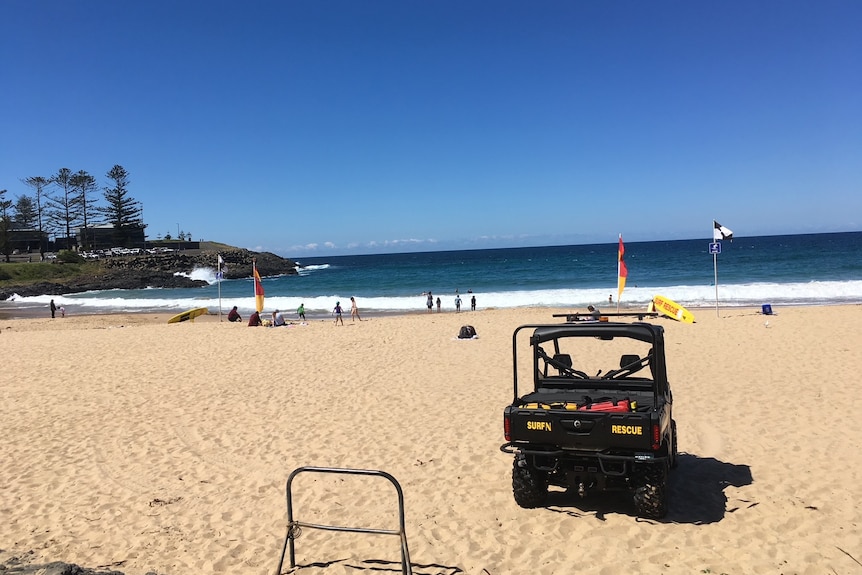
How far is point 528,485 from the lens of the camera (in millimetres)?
5492

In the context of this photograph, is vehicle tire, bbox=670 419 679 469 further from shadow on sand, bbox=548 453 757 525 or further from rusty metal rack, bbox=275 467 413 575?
rusty metal rack, bbox=275 467 413 575

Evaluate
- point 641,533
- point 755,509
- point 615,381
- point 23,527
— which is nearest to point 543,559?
point 641,533

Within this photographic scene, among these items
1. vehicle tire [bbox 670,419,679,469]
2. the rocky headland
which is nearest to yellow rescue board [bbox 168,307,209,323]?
vehicle tire [bbox 670,419,679,469]

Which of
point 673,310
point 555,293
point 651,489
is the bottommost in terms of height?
point 555,293

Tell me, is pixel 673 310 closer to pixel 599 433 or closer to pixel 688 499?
pixel 688 499

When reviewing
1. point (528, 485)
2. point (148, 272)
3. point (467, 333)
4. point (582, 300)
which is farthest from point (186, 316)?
point (148, 272)

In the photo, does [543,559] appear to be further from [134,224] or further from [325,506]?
[134,224]

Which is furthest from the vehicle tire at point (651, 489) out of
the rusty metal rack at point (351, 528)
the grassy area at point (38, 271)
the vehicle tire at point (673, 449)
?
the grassy area at point (38, 271)

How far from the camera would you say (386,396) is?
10.8 metres

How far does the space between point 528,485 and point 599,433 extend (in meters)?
1.10

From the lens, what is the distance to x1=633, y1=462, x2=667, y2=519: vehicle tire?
5.03 meters

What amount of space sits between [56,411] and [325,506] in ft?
23.0

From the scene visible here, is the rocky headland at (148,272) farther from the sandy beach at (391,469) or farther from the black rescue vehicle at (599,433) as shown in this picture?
the black rescue vehicle at (599,433)

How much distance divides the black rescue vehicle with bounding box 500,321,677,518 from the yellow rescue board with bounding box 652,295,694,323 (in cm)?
1483
